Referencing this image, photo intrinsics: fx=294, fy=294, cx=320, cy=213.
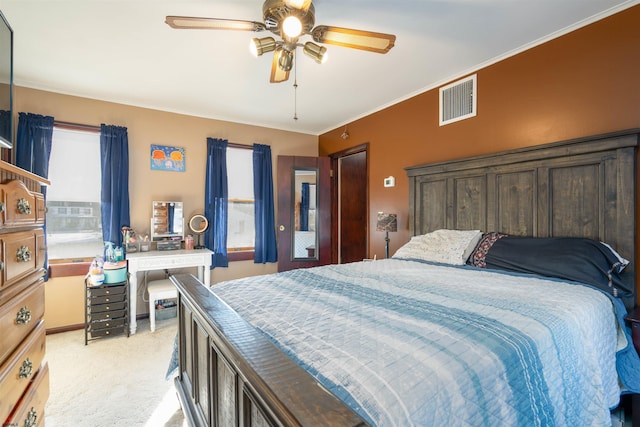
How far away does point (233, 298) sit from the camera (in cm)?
156

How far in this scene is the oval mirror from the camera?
12.7 ft

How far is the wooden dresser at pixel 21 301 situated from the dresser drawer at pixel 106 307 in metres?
1.90

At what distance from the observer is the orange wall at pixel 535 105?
1970 millimetres

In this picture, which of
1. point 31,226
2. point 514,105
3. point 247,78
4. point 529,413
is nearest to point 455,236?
point 514,105

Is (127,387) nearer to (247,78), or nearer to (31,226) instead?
(31,226)

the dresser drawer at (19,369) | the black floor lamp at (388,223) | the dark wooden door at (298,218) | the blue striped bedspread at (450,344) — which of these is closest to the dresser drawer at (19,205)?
the dresser drawer at (19,369)

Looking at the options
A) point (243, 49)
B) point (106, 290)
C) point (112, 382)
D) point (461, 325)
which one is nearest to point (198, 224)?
point (106, 290)

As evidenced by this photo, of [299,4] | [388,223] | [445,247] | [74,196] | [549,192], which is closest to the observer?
[299,4]

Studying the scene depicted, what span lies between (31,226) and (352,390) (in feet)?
4.51

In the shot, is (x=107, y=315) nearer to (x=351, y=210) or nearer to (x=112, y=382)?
(x=112, y=382)

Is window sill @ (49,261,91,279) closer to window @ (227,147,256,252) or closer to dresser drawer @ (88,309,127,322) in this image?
dresser drawer @ (88,309,127,322)

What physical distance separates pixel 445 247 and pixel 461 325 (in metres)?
1.52

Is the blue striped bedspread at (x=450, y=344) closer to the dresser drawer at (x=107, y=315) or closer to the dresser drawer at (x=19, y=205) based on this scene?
the dresser drawer at (x=19, y=205)

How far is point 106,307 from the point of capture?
2.98 meters
